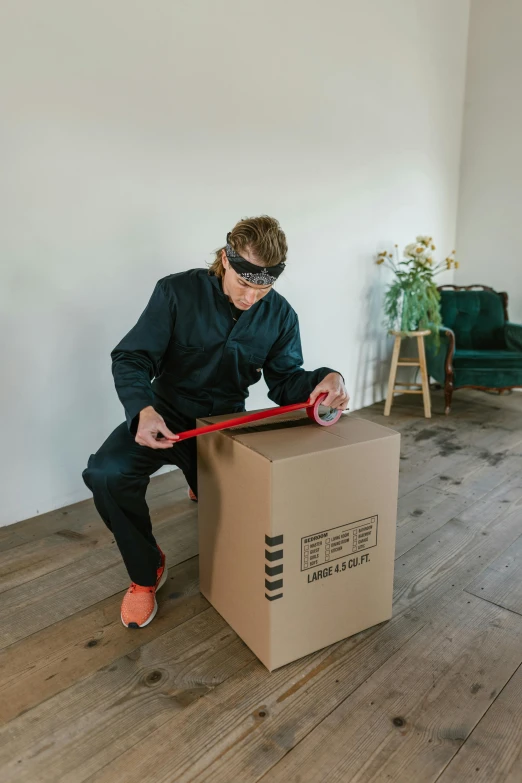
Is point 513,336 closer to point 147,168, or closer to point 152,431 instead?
point 147,168

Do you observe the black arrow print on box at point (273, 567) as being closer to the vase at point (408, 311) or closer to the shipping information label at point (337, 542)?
the shipping information label at point (337, 542)

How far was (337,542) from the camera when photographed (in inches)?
51.3

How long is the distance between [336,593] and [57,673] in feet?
2.30

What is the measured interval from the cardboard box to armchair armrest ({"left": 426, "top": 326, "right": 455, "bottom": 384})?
2308mm

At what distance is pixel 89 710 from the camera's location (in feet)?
3.83

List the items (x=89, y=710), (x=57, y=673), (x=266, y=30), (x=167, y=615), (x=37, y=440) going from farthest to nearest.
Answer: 1. (x=266, y=30)
2. (x=37, y=440)
3. (x=167, y=615)
4. (x=57, y=673)
5. (x=89, y=710)

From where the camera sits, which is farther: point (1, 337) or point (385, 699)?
point (1, 337)

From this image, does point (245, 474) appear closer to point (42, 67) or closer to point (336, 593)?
point (336, 593)

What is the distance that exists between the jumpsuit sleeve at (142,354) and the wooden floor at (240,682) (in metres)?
0.59

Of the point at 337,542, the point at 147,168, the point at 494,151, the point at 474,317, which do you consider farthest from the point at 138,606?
the point at 494,151

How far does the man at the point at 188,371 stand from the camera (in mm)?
1395

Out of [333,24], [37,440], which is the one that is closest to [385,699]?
[37,440]

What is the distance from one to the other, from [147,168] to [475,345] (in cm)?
276

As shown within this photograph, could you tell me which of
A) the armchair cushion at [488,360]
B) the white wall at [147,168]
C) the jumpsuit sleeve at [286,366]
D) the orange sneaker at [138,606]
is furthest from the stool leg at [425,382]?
the orange sneaker at [138,606]
